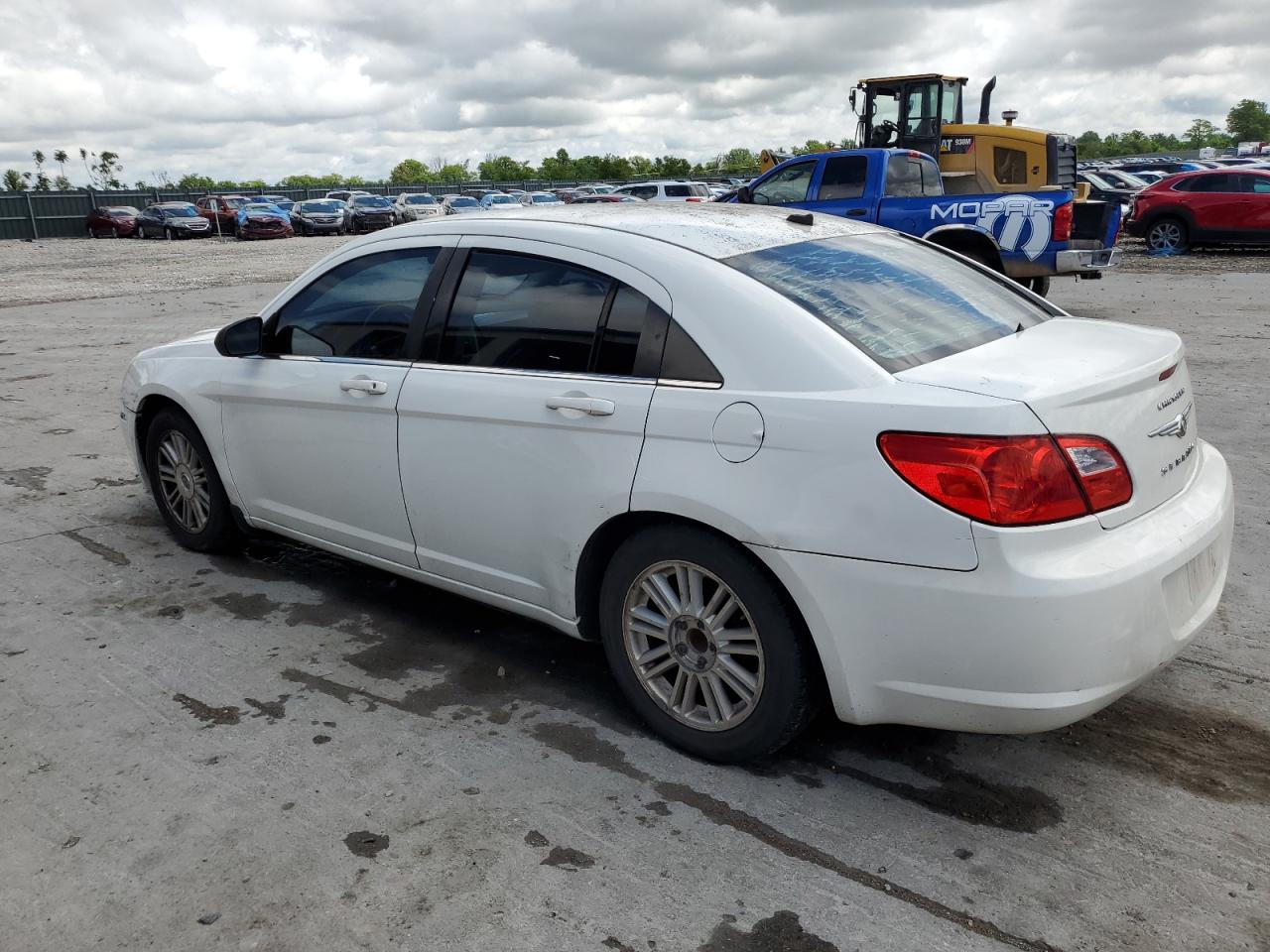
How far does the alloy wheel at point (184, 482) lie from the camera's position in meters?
4.96

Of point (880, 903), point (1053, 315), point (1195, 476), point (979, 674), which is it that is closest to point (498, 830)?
point (880, 903)

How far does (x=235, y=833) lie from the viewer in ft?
9.44

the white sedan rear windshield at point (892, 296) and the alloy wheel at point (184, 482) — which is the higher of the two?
the white sedan rear windshield at point (892, 296)

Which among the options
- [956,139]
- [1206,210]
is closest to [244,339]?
[956,139]

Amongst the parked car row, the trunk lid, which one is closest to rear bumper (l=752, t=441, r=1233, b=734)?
the trunk lid

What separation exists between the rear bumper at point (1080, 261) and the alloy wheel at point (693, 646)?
11.1 metres

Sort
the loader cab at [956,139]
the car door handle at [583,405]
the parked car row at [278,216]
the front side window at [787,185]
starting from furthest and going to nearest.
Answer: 1. the parked car row at [278,216]
2. the loader cab at [956,139]
3. the front side window at [787,185]
4. the car door handle at [583,405]

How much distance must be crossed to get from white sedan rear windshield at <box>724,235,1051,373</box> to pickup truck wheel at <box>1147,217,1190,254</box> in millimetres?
20565

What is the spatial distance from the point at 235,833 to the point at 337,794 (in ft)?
0.97

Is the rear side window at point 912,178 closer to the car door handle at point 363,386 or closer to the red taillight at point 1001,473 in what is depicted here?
the car door handle at point 363,386

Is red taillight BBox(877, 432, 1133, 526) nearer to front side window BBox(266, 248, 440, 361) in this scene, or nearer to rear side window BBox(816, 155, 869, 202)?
front side window BBox(266, 248, 440, 361)

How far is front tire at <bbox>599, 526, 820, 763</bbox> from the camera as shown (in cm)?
290

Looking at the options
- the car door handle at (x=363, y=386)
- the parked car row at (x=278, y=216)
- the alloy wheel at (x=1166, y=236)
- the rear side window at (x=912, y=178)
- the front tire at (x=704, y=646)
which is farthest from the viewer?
the parked car row at (x=278, y=216)

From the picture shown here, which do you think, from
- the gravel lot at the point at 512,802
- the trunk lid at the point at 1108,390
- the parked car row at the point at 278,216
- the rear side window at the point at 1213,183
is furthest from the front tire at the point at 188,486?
the parked car row at the point at 278,216
